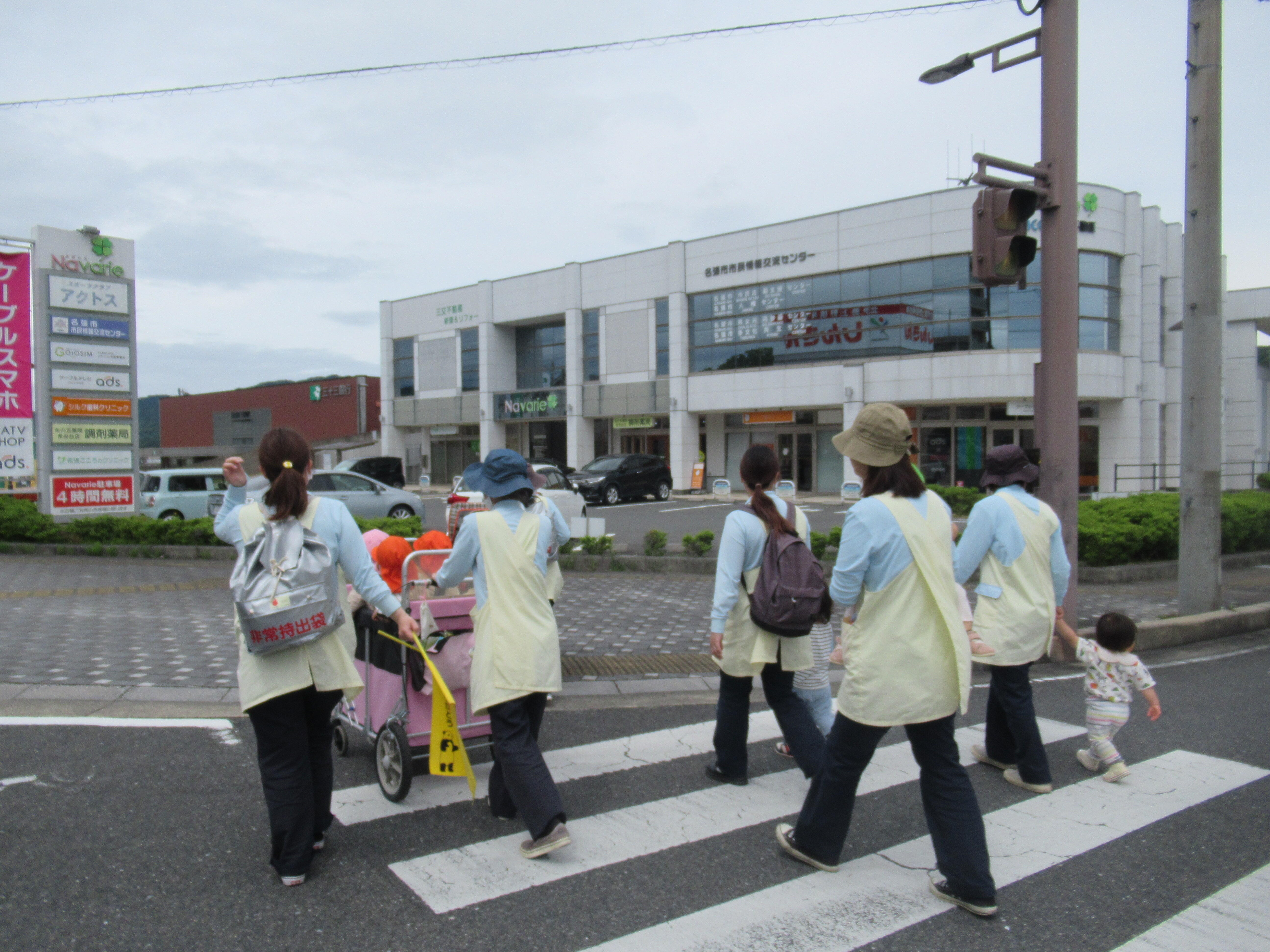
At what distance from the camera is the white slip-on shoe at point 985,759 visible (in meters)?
4.57

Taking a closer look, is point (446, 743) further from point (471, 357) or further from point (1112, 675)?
point (471, 357)

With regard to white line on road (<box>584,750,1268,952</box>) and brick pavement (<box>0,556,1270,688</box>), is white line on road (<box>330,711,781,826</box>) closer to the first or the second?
brick pavement (<box>0,556,1270,688</box>)

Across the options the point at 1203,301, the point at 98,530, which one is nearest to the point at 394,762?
the point at 1203,301

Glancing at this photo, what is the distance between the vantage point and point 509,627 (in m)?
3.61

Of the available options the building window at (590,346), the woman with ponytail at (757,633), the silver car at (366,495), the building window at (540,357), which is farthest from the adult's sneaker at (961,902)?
the building window at (540,357)

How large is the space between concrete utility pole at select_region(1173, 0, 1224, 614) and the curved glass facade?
16.4 meters

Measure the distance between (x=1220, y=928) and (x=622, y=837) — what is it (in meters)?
2.26

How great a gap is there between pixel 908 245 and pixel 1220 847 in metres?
25.7

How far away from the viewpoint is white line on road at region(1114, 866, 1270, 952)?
292 centimetres

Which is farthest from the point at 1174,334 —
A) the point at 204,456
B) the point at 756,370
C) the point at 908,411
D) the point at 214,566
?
the point at 204,456

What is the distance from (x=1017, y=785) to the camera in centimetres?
437

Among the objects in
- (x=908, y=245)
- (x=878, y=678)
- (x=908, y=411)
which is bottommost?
(x=878, y=678)

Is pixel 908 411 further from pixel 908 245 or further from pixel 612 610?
pixel 612 610

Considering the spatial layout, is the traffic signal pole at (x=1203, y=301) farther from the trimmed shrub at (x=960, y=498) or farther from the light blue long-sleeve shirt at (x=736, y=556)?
the trimmed shrub at (x=960, y=498)
